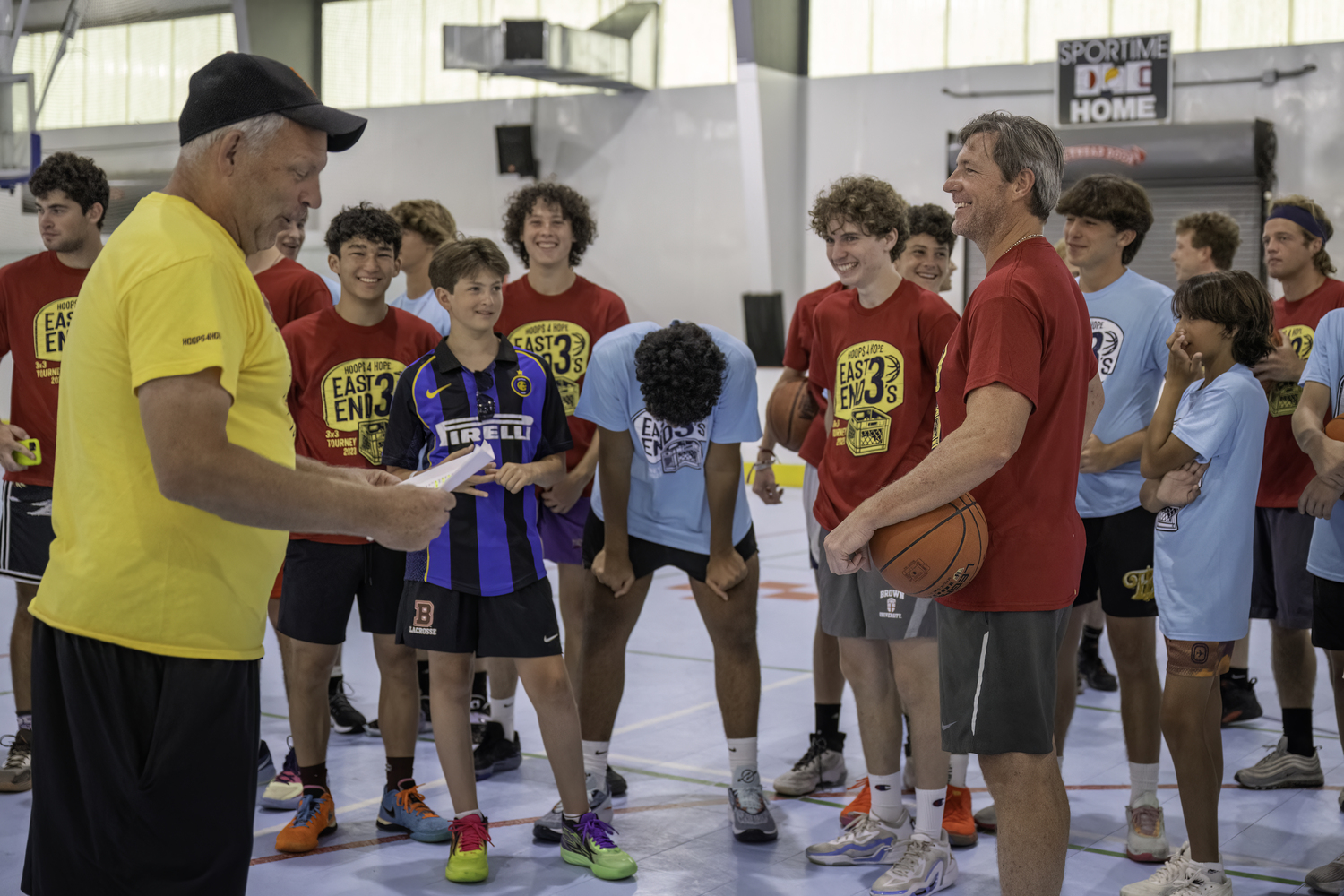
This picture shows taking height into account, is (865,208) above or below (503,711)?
above

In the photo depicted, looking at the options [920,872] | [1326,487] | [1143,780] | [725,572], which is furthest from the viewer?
[725,572]

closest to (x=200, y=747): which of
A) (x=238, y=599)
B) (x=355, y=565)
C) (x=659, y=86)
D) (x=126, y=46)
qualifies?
(x=238, y=599)

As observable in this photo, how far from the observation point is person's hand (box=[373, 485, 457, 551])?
6.19ft

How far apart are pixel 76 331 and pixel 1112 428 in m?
3.21

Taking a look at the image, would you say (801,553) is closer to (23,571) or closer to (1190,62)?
(23,571)

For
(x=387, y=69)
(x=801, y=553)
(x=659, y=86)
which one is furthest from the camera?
(x=387, y=69)

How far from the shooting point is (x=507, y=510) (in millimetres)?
3771

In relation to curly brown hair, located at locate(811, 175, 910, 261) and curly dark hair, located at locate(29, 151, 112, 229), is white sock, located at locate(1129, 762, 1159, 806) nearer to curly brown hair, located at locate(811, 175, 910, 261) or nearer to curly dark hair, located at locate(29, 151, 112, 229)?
curly brown hair, located at locate(811, 175, 910, 261)

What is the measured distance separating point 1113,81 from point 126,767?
519 inches

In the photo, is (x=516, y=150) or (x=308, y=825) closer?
(x=308, y=825)

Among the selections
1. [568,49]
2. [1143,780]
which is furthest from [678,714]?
[568,49]

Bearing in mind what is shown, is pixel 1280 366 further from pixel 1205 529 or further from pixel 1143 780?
pixel 1143 780

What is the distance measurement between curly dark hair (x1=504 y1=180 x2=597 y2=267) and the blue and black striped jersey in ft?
3.53

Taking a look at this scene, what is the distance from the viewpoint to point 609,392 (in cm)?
408
